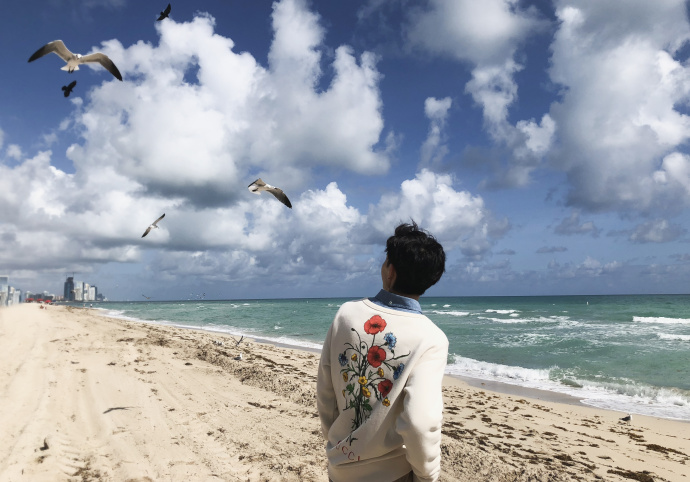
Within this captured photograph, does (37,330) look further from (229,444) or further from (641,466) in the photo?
(641,466)

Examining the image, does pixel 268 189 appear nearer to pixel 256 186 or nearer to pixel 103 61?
pixel 256 186

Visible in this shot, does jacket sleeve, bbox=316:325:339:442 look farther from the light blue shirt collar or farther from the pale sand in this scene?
the pale sand

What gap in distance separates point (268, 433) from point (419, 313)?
4.34 m

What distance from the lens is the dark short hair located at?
1.65m

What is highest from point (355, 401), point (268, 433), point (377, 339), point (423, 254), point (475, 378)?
point (423, 254)

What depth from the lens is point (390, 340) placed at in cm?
151

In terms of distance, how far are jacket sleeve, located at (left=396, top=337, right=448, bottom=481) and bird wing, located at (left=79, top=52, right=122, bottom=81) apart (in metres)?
8.12

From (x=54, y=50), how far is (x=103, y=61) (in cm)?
75

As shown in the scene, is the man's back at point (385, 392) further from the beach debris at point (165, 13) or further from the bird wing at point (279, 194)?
the beach debris at point (165, 13)

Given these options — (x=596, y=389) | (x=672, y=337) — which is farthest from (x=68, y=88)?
(x=672, y=337)

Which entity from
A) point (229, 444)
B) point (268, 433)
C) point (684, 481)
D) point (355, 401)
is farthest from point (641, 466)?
point (355, 401)

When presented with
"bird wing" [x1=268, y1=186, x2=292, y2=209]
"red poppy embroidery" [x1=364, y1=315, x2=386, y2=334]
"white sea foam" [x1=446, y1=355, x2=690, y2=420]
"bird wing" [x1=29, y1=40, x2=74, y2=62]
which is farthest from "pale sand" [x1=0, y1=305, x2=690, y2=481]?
"bird wing" [x1=29, y1=40, x2=74, y2=62]

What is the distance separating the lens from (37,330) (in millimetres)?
12812

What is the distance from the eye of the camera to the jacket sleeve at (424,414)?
4.63ft
